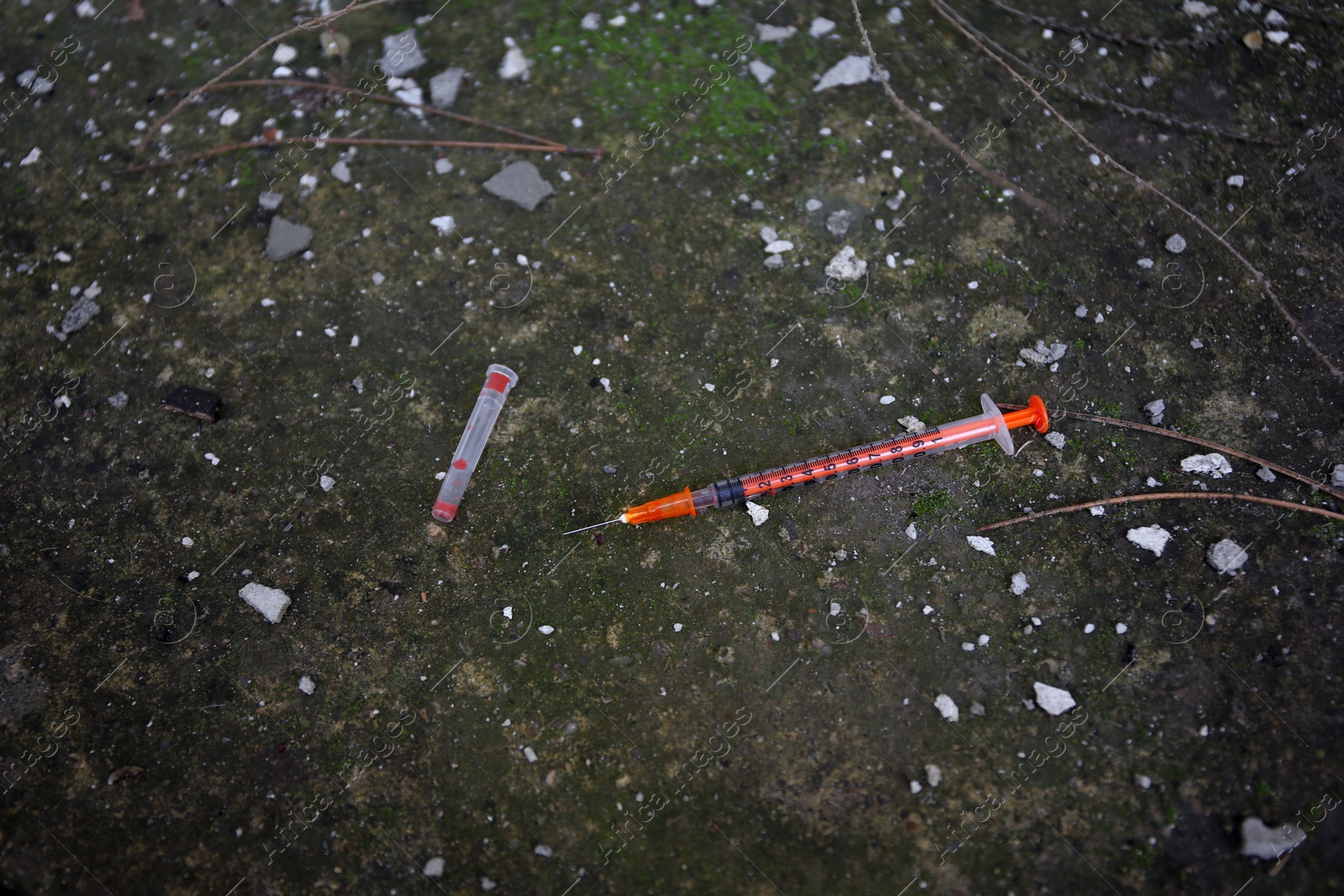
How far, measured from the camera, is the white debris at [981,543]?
2.91 m

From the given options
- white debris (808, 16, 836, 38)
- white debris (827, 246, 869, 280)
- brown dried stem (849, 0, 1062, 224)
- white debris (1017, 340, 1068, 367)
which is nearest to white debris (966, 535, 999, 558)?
white debris (1017, 340, 1068, 367)

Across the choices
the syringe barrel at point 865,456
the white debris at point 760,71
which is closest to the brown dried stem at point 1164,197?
the white debris at point 760,71

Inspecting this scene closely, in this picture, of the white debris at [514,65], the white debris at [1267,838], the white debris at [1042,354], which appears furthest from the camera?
the white debris at [514,65]

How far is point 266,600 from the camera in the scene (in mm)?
2924

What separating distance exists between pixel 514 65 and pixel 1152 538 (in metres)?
3.50

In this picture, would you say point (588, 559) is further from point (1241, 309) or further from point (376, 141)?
point (1241, 309)

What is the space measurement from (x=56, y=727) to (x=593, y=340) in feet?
8.58

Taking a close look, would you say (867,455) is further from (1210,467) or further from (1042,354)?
(1210,467)

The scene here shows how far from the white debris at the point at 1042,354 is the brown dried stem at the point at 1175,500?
2.00 feet

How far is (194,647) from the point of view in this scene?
9.57 ft

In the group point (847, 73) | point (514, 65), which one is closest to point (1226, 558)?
point (847, 73)

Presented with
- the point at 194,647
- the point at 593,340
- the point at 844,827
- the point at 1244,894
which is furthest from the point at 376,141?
the point at 1244,894

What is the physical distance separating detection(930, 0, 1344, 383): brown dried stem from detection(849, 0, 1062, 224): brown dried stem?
1.31ft

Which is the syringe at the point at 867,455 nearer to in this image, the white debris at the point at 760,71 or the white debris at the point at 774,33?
the white debris at the point at 760,71
